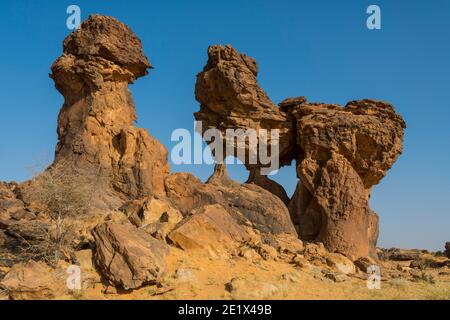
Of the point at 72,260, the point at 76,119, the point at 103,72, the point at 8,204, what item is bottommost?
the point at 72,260

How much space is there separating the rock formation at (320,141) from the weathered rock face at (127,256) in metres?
10.5

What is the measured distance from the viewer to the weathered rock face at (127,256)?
10531 millimetres

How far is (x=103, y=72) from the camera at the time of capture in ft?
61.1

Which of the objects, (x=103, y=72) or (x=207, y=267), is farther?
(x=103, y=72)

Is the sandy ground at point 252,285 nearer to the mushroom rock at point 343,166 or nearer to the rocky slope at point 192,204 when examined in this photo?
the rocky slope at point 192,204

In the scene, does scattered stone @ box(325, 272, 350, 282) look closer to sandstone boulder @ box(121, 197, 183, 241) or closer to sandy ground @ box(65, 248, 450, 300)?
sandy ground @ box(65, 248, 450, 300)

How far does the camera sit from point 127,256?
1077cm

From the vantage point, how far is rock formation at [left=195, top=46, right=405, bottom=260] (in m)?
20.0

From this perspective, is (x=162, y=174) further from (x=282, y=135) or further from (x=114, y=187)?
(x=282, y=135)

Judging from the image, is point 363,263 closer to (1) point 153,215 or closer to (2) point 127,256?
(1) point 153,215

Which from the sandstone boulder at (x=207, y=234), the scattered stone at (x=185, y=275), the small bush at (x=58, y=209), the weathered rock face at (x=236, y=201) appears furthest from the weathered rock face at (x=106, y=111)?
the scattered stone at (x=185, y=275)

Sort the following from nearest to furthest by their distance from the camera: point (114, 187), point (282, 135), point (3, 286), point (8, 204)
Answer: point (3, 286) → point (8, 204) → point (114, 187) → point (282, 135)

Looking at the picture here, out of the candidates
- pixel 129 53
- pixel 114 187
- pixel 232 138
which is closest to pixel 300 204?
pixel 232 138

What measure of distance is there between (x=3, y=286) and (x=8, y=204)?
5.53 metres
